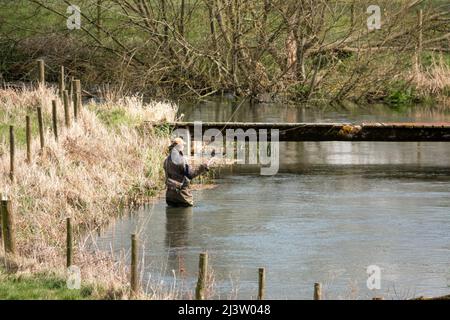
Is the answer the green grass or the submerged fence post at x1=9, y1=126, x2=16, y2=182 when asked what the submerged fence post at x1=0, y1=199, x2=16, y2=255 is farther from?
the submerged fence post at x1=9, y1=126, x2=16, y2=182

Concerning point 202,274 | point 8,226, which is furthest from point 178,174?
point 202,274

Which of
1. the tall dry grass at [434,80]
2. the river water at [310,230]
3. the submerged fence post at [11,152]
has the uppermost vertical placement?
the tall dry grass at [434,80]

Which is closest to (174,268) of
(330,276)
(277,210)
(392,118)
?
(330,276)

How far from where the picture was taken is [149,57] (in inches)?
1603

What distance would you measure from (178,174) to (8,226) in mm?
6923

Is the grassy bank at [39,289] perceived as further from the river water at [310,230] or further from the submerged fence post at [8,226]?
the river water at [310,230]

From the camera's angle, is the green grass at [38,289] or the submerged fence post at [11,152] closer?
the green grass at [38,289]

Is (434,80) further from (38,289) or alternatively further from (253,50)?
(38,289)

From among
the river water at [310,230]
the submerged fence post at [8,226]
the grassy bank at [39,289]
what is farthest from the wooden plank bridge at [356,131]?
the grassy bank at [39,289]

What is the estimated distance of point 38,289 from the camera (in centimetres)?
1426

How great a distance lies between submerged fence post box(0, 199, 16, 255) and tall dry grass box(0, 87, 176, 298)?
0.95 feet

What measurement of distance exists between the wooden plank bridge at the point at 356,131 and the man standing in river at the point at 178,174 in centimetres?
670

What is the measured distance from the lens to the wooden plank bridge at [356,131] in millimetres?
29594

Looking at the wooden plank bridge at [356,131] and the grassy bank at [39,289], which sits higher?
the wooden plank bridge at [356,131]
